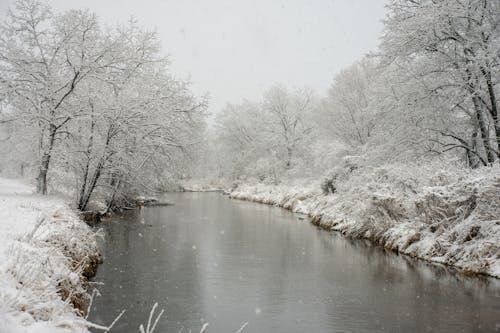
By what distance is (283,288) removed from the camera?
8977 millimetres

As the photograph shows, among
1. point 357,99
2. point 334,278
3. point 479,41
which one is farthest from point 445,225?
point 357,99

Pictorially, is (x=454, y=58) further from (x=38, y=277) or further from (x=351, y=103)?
(x=351, y=103)

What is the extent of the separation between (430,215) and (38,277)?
35.8ft

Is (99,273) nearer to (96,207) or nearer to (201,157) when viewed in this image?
(96,207)

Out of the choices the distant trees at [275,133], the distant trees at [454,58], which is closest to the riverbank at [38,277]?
A: the distant trees at [454,58]

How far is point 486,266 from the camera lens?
30.7ft

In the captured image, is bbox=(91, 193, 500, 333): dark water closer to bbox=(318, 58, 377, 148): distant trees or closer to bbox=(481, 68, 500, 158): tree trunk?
bbox=(481, 68, 500, 158): tree trunk

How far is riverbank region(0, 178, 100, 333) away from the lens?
3422mm

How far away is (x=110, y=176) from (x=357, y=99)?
1861cm

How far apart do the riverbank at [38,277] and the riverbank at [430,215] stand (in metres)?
9.45

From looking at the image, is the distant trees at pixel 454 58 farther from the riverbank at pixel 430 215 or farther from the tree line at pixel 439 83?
the riverbank at pixel 430 215

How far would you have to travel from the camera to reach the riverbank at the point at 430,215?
31.9ft

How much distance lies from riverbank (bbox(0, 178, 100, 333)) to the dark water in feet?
4.37

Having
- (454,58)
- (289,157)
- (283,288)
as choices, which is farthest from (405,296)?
(289,157)
